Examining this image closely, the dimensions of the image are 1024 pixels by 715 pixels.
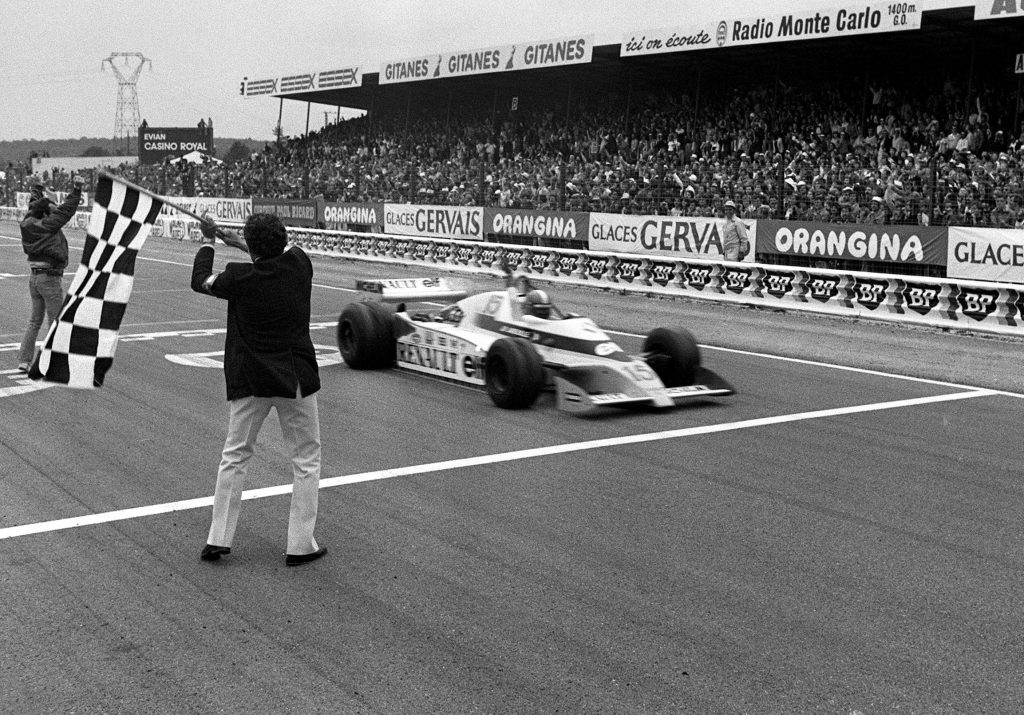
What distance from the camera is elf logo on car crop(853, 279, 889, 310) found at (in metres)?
17.7

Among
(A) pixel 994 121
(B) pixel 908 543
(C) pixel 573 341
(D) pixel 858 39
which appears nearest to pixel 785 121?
(D) pixel 858 39

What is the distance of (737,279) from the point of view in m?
20.3

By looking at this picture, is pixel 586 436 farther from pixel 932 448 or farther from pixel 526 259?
pixel 526 259

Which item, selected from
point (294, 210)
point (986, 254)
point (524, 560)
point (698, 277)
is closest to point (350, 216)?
point (294, 210)

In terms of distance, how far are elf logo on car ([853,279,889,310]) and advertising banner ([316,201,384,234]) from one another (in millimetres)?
17497

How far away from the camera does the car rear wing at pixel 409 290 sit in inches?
507

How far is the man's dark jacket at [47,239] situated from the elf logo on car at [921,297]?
11.9 m

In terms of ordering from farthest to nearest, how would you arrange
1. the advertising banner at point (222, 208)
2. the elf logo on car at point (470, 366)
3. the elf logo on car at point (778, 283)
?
1. the advertising banner at point (222, 208)
2. the elf logo on car at point (778, 283)
3. the elf logo on car at point (470, 366)

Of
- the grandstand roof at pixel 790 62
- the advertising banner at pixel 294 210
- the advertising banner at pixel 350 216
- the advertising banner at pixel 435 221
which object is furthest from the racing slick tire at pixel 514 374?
the advertising banner at pixel 294 210

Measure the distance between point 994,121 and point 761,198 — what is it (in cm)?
826

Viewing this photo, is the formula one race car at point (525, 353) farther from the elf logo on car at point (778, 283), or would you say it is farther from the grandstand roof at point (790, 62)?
the grandstand roof at point (790, 62)

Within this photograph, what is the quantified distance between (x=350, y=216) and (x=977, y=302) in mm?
21564

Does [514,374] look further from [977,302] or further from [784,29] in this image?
[784,29]

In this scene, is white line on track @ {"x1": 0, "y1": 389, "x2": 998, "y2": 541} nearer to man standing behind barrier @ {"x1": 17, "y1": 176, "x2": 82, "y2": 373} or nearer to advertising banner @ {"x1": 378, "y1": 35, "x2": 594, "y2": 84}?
man standing behind barrier @ {"x1": 17, "y1": 176, "x2": 82, "y2": 373}
